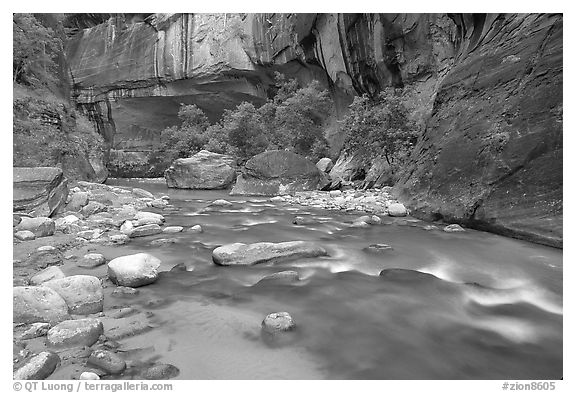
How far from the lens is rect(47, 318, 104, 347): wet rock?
164cm

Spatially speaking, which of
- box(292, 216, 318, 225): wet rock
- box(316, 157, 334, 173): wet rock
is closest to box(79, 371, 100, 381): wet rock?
box(292, 216, 318, 225): wet rock

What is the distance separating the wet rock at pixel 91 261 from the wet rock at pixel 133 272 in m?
0.47

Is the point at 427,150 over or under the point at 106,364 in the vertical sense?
over

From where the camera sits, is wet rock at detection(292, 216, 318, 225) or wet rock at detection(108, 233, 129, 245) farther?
wet rock at detection(292, 216, 318, 225)

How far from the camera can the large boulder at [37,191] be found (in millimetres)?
4379

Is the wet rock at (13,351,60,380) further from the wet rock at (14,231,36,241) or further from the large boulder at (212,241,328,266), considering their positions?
the wet rock at (14,231,36,241)

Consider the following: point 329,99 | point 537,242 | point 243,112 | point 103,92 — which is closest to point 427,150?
point 537,242

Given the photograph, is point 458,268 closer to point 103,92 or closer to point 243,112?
point 243,112

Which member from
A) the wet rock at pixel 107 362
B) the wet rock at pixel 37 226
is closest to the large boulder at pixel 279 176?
the wet rock at pixel 37 226

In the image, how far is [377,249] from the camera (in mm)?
3646

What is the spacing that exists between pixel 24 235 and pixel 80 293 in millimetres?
2058

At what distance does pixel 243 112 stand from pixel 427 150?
15.1 metres

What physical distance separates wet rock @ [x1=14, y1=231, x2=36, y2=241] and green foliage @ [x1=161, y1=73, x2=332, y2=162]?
13.3 metres

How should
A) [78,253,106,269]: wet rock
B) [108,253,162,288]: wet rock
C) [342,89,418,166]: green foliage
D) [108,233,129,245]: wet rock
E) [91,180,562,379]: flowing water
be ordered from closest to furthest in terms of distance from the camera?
[91,180,562,379]: flowing water, [108,253,162,288]: wet rock, [78,253,106,269]: wet rock, [108,233,129,245]: wet rock, [342,89,418,166]: green foliage
